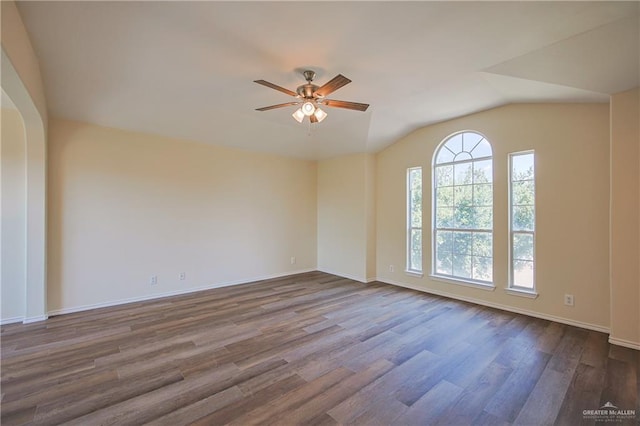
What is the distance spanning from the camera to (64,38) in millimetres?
2383

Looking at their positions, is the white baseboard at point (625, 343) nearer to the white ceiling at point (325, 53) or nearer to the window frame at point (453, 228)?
the window frame at point (453, 228)

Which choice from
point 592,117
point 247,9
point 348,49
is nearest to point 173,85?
point 247,9

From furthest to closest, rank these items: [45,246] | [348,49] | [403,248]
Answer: [403,248], [45,246], [348,49]

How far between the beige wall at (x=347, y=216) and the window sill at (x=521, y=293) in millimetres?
2350

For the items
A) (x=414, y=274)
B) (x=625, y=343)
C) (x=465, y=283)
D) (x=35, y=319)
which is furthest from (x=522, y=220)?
(x=35, y=319)

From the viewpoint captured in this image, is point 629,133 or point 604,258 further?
point 604,258

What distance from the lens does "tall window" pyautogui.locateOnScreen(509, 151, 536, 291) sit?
12.1 ft

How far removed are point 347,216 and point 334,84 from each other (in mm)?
3580

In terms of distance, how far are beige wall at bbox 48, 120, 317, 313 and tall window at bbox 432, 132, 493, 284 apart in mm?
3049

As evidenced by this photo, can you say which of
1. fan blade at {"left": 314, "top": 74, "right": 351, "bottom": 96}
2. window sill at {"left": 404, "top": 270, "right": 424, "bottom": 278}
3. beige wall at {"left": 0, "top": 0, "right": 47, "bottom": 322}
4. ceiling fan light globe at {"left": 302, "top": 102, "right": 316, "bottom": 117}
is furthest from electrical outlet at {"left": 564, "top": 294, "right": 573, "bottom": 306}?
beige wall at {"left": 0, "top": 0, "right": 47, "bottom": 322}

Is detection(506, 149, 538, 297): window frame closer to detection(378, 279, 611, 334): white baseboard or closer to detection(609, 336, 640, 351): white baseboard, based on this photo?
detection(378, 279, 611, 334): white baseboard

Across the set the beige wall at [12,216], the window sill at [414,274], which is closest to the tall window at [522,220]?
the window sill at [414,274]

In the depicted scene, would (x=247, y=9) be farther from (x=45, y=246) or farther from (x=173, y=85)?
(x=45, y=246)

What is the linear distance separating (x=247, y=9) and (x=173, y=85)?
5.57 ft
